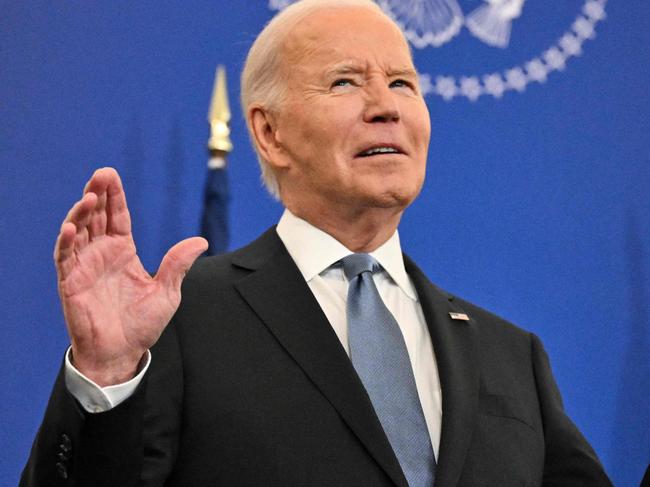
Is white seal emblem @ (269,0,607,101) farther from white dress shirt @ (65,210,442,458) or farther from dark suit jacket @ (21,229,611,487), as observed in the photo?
dark suit jacket @ (21,229,611,487)

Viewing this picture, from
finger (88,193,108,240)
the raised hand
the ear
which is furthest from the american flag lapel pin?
finger (88,193,108,240)

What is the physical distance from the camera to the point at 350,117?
1.75 meters

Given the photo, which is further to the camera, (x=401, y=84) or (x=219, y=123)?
(x=219, y=123)

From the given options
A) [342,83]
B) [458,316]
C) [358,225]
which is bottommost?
[458,316]

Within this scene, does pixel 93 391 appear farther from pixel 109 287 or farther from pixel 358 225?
pixel 358 225

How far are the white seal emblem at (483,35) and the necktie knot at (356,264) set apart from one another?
2.97 ft

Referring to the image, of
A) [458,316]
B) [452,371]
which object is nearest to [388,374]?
[452,371]

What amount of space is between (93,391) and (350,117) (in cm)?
68

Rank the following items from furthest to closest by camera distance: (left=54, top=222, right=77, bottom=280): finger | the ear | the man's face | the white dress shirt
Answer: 1. the ear
2. the man's face
3. the white dress shirt
4. (left=54, top=222, right=77, bottom=280): finger

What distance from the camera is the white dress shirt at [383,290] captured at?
1.62 m

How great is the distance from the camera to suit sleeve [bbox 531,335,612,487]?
1.67 metres

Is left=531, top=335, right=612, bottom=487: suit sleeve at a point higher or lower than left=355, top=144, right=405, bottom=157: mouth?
lower

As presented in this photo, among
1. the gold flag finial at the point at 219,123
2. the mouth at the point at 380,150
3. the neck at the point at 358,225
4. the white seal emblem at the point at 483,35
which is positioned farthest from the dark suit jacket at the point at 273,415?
the white seal emblem at the point at 483,35

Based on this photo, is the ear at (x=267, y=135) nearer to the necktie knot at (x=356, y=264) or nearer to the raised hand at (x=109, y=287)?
the necktie knot at (x=356, y=264)
